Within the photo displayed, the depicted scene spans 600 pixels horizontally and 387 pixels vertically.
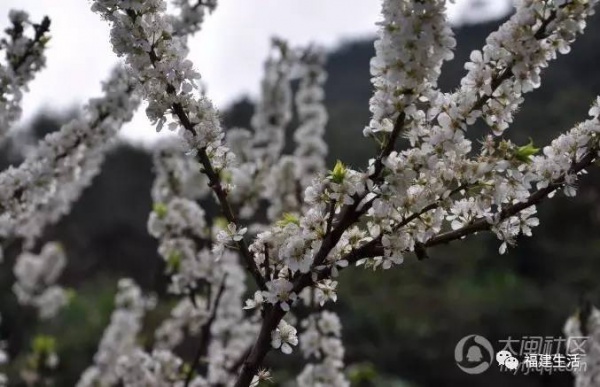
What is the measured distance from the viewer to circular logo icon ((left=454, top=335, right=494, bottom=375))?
189 inches

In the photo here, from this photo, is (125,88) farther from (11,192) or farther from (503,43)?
(503,43)

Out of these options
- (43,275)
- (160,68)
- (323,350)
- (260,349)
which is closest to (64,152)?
(160,68)

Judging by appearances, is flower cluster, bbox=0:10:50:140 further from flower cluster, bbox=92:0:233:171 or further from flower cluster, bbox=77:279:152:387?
flower cluster, bbox=77:279:152:387

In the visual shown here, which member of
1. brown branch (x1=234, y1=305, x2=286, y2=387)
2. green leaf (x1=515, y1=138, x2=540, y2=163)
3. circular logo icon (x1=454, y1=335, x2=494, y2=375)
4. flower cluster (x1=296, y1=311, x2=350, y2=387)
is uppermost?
circular logo icon (x1=454, y1=335, x2=494, y2=375)

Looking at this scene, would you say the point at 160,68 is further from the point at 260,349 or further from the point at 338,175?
the point at 260,349

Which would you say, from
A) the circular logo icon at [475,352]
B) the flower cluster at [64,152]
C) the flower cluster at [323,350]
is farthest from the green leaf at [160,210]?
the circular logo icon at [475,352]

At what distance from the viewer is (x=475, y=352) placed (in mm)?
4824

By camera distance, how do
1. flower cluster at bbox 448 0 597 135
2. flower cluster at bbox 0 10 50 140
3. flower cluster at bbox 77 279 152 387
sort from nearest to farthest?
1. flower cluster at bbox 448 0 597 135
2. flower cluster at bbox 0 10 50 140
3. flower cluster at bbox 77 279 152 387

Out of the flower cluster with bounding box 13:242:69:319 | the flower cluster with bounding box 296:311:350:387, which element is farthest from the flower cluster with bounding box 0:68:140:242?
the flower cluster with bounding box 13:242:69:319

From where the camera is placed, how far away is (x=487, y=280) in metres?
15.6

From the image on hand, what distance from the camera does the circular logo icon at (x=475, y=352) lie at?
4801 millimetres

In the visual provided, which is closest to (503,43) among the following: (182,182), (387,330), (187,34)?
(187,34)

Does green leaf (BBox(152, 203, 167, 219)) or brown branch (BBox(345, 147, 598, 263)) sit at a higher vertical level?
green leaf (BBox(152, 203, 167, 219))

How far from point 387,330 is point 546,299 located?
314cm
